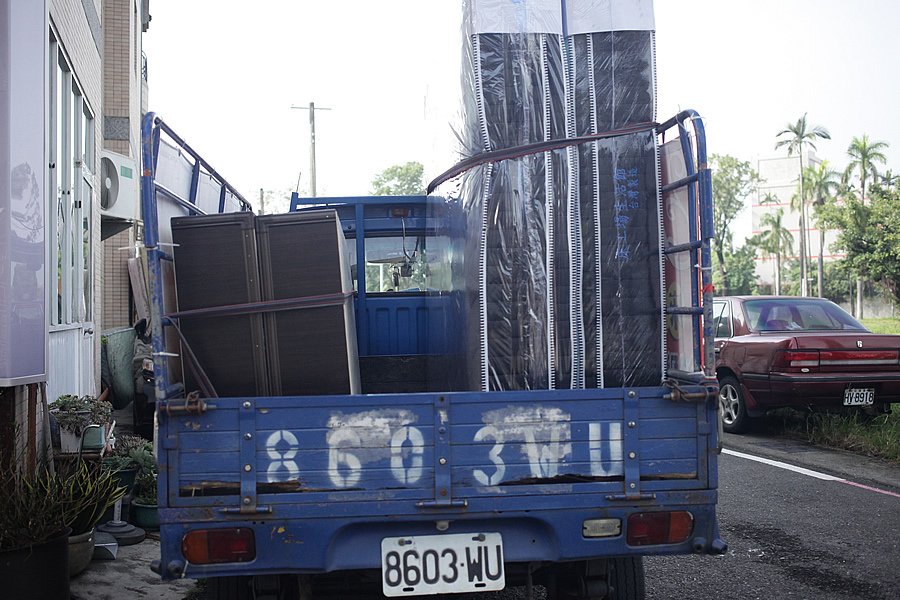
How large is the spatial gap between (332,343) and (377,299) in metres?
2.78

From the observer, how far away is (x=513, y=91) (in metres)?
3.80

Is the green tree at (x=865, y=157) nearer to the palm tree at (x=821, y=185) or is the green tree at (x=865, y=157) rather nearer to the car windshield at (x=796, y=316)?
the palm tree at (x=821, y=185)

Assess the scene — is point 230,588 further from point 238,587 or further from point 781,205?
point 781,205

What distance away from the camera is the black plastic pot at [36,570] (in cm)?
384

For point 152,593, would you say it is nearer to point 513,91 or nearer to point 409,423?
point 409,423

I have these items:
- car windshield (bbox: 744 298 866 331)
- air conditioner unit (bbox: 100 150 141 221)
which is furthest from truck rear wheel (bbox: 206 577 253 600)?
car windshield (bbox: 744 298 866 331)

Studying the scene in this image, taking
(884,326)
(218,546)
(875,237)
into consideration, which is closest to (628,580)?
(218,546)

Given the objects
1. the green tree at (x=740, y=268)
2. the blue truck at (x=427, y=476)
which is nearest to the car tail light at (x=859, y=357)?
the blue truck at (x=427, y=476)

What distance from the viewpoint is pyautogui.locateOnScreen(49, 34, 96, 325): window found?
239 inches

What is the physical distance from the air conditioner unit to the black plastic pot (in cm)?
613

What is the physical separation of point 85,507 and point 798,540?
14.4ft

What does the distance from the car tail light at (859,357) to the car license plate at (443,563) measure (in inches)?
251

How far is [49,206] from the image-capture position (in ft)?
17.7

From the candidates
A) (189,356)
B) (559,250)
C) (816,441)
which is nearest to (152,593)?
(189,356)
